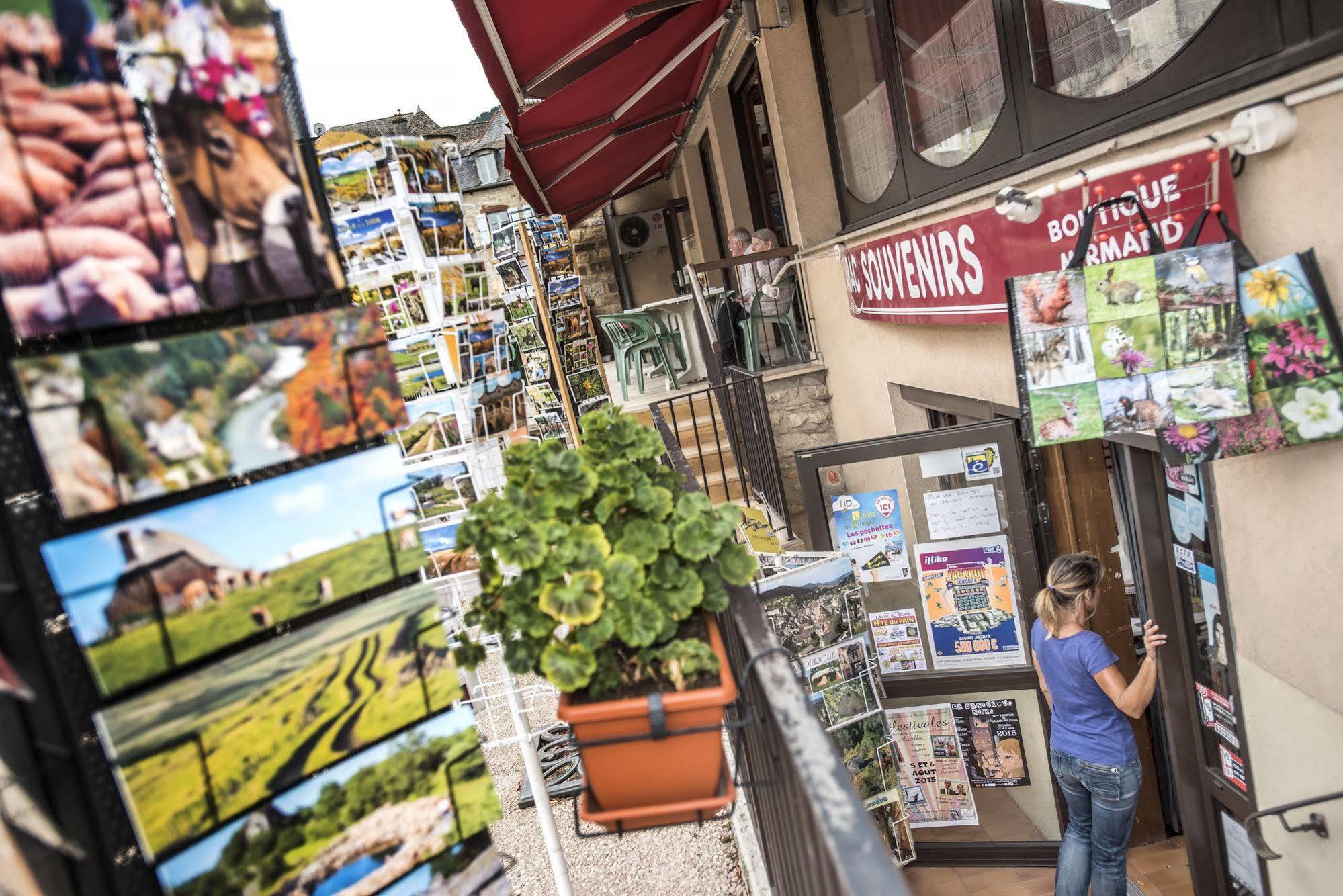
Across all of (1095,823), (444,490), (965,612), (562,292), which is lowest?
(1095,823)

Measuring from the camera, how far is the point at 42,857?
853mm

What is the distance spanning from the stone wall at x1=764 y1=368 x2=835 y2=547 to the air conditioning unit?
9284 mm

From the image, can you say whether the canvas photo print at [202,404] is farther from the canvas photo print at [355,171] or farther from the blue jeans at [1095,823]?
the blue jeans at [1095,823]

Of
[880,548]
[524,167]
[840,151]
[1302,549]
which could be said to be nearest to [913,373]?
[880,548]

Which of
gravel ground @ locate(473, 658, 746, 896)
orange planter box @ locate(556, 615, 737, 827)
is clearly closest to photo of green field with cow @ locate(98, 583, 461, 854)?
orange planter box @ locate(556, 615, 737, 827)

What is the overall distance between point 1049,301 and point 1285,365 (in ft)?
1.63

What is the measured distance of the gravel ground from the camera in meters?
3.35

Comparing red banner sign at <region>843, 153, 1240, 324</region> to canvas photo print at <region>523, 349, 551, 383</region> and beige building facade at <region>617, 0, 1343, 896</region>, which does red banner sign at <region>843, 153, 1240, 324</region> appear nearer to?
beige building facade at <region>617, 0, 1343, 896</region>

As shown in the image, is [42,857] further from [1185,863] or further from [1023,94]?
[1185,863]

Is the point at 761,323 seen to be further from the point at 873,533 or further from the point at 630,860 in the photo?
the point at 630,860

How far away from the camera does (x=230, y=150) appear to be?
40.8 inches

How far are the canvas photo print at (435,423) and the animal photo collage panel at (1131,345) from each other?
5.04ft

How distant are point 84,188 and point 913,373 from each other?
13.8 ft

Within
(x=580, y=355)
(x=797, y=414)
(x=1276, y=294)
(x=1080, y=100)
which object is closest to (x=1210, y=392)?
(x=1276, y=294)
